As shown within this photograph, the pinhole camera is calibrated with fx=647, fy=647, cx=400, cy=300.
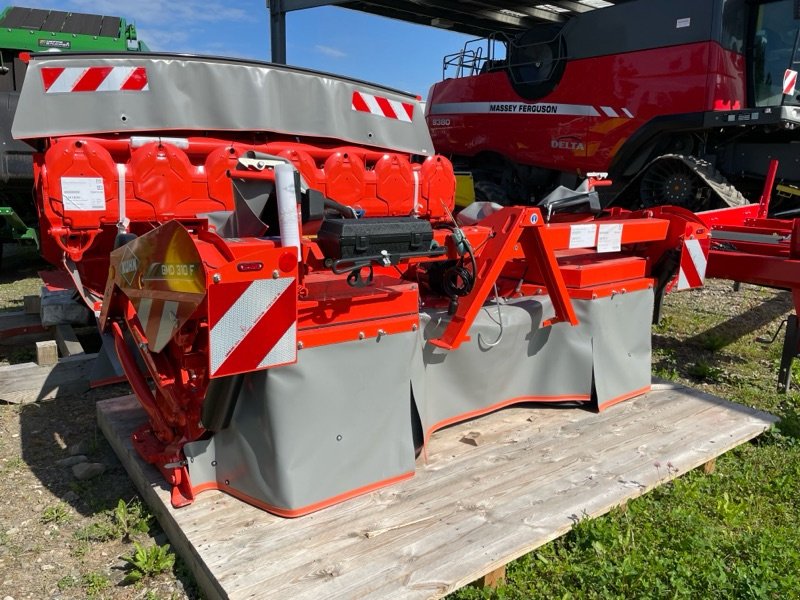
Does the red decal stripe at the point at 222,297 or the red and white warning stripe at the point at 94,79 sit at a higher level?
the red and white warning stripe at the point at 94,79

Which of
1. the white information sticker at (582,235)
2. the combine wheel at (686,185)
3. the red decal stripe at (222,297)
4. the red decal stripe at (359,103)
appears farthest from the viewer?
the combine wheel at (686,185)

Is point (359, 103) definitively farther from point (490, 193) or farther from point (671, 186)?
point (490, 193)

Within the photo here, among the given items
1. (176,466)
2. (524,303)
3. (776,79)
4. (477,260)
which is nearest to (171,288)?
(176,466)

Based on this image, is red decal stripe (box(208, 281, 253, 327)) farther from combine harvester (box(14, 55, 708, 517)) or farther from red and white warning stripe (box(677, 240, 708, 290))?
red and white warning stripe (box(677, 240, 708, 290))

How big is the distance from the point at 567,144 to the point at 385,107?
4.77m

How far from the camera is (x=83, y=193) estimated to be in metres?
3.37

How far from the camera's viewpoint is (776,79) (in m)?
7.41

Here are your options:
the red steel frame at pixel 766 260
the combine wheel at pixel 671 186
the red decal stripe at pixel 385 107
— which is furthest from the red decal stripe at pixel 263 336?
the combine wheel at pixel 671 186

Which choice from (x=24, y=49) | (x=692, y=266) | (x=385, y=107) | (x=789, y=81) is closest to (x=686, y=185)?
(x=789, y=81)

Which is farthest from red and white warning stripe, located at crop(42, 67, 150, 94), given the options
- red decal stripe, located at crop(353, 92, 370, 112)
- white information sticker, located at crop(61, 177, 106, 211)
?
red decal stripe, located at crop(353, 92, 370, 112)

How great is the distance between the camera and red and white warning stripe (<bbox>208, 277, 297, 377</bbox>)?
6.21 feet

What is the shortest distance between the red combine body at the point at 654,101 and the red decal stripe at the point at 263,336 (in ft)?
19.8

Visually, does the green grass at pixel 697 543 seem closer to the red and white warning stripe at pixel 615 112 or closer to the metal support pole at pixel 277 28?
the red and white warning stripe at pixel 615 112

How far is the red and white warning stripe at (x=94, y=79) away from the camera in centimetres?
349
